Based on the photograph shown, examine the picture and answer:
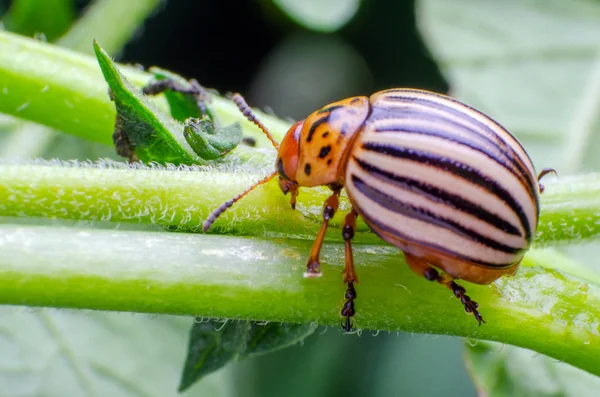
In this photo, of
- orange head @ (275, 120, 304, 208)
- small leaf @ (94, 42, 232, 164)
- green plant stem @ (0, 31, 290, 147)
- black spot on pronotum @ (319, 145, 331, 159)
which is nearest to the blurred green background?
green plant stem @ (0, 31, 290, 147)

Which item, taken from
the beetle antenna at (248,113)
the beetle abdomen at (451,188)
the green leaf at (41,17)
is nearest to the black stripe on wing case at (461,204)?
the beetle abdomen at (451,188)

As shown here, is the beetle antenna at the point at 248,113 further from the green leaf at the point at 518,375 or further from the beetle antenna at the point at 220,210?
the green leaf at the point at 518,375

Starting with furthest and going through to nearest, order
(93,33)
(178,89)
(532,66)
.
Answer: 1. (532,66)
2. (93,33)
3. (178,89)

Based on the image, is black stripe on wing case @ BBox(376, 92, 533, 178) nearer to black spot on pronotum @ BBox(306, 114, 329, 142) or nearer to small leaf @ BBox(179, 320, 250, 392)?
black spot on pronotum @ BBox(306, 114, 329, 142)

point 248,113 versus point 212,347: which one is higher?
point 248,113

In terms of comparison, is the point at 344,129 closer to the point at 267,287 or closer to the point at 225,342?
the point at 267,287

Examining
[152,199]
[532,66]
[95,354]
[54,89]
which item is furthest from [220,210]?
[532,66]

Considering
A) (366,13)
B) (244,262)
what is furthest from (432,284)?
(366,13)
